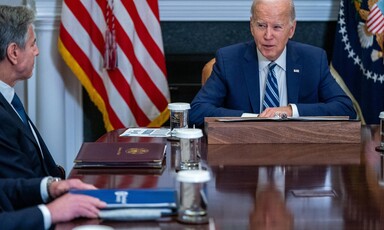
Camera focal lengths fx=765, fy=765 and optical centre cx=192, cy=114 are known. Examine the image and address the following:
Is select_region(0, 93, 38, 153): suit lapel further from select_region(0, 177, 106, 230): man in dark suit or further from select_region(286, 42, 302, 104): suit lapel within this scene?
select_region(286, 42, 302, 104): suit lapel

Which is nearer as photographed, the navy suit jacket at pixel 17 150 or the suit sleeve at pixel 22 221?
the suit sleeve at pixel 22 221

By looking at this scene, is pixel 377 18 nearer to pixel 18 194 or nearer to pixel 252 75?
pixel 252 75

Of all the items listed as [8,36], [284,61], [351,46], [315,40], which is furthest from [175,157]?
[315,40]

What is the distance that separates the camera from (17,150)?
2395 millimetres

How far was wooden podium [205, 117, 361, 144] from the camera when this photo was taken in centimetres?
286

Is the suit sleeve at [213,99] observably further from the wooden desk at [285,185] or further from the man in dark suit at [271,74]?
the wooden desk at [285,185]

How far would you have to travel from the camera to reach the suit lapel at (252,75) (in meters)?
3.40

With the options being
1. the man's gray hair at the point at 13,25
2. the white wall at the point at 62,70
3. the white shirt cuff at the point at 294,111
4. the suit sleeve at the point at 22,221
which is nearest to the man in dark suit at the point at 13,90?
the man's gray hair at the point at 13,25

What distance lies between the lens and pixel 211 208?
1.98 meters

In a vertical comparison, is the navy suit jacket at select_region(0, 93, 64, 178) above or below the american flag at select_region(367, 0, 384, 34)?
below

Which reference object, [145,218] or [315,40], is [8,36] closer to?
[145,218]

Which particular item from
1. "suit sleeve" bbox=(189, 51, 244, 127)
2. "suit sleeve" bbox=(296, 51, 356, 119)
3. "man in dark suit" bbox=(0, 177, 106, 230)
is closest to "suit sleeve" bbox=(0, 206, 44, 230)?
"man in dark suit" bbox=(0, 177, 106, 230)

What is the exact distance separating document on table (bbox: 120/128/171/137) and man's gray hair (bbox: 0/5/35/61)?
63cm

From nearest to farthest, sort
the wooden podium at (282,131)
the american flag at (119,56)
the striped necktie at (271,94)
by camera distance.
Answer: the wooden podium at (282,131), the striped necktie at (271,94), the american flag at (119,56)
